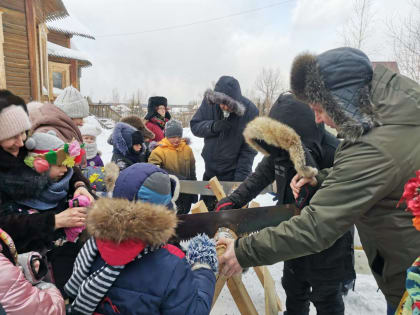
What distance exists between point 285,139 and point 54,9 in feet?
54.6

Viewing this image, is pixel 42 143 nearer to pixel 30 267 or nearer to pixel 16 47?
pixel 30 267

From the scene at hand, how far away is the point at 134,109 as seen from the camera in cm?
2477

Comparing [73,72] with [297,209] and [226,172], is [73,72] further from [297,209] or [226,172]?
[297,209]

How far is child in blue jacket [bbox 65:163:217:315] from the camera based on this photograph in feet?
3.99

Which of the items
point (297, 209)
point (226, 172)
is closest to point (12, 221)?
point (297, 209)

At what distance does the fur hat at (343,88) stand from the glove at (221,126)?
210cm

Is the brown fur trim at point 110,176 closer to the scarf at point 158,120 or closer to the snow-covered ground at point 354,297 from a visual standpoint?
the snow-covered ground at point 354,297

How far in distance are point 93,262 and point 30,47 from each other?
11753 mm

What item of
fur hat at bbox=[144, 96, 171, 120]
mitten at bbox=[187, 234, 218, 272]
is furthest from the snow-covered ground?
fur hat at bbox=[144, 96, 171, 120]

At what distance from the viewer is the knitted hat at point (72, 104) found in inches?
134

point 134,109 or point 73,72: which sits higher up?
point 73,72

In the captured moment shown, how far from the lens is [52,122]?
2525 millimetres

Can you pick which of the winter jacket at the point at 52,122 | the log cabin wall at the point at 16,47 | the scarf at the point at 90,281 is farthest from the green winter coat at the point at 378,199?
the log cabin wall at the point at 16,47

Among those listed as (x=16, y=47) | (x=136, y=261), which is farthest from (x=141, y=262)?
(x=16, y=47)
